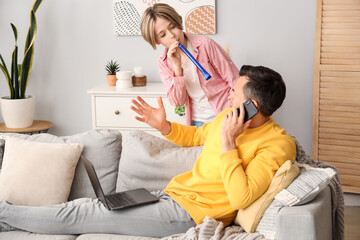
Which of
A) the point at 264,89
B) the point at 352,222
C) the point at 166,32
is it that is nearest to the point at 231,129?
the point at 264,89

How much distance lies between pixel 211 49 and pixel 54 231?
1.25 metres

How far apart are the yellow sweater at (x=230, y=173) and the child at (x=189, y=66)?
546 millimetres

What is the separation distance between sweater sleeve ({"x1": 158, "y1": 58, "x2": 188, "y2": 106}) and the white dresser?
2.73 feet

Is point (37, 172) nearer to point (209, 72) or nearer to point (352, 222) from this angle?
point (209, 72)

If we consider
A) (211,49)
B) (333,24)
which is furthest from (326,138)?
(211,49)

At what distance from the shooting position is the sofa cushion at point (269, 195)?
2.07 m

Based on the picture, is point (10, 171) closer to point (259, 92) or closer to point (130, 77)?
point (259, 92)

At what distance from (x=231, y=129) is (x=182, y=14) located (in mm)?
2063

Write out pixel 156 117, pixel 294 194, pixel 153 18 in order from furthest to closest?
1. pixel 153 18
2. pixel 156 117
3. pixel 294 194

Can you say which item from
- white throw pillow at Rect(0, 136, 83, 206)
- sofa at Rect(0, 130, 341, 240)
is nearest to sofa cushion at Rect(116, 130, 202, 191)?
sofa at Rect(0, 130, 341, 240)

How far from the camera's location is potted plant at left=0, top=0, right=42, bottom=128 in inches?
161

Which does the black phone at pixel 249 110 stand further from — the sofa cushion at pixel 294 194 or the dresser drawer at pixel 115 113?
the dresser drawer at pixel 115 113

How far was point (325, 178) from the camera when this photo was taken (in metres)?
2.06

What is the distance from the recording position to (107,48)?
4285 mm
